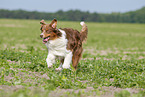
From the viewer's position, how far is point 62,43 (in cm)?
732

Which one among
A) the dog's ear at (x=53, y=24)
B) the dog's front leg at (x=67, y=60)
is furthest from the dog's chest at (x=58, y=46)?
the dog's ear at (x=53, y=24)

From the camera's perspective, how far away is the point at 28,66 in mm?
8844

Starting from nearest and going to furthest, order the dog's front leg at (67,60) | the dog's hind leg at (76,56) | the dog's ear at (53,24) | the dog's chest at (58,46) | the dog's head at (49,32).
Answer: the dog's head at (49,32), the dog's ear at (53,24), the dog's chest at (58,46), the dog's front leg at (67,60), the dog's hind leg at (76,56)

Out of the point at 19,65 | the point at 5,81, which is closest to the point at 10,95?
the point at 5,81

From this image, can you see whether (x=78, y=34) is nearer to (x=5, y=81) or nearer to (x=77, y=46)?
(x=77, y=46)

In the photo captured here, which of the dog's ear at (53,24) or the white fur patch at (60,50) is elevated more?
the dog's ear at (53,24)

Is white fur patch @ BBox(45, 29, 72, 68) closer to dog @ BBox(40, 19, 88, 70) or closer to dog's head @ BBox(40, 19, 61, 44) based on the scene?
dog @ BBox(40, 19, 88, 70)

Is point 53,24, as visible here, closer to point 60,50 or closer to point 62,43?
point 62,43

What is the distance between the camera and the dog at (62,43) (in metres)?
7.03

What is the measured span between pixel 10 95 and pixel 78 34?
3.91 metres

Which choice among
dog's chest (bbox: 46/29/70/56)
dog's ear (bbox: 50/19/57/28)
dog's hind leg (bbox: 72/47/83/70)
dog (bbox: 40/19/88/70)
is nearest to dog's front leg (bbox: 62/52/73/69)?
dog (bbox: 40/19/88/70)

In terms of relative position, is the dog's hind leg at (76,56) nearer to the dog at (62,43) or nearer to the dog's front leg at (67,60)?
the dog at (62,43)

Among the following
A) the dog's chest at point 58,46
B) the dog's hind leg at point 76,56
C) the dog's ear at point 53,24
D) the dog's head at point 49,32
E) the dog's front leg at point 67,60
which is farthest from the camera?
the dog's hind leg at point 76,56

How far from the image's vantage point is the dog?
703cm
